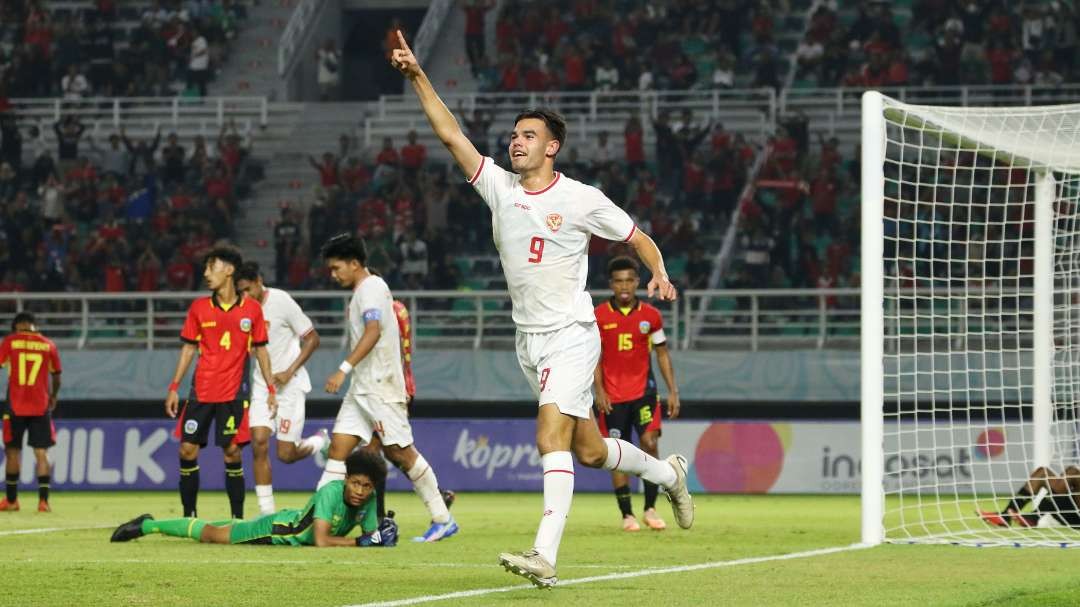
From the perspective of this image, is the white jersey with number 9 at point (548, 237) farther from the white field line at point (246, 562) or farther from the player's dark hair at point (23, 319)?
the player's dark hair at point (23, 319)

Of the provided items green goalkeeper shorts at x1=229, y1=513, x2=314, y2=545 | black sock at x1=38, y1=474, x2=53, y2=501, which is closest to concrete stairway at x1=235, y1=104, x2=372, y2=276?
black sock at x1=38, y1=474, x2=53, y2=501

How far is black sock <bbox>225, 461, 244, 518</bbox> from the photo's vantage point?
13383 mm

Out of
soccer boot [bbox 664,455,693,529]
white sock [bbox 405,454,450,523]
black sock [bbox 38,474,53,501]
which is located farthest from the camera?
black sock [bbox 38,474,53,501]

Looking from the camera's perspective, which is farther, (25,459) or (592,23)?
(592,23)

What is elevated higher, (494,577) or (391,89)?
(391,89)

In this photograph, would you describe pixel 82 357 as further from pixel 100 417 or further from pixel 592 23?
pixel 592 23

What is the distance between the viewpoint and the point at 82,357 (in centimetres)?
2458

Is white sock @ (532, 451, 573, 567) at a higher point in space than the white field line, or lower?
higher

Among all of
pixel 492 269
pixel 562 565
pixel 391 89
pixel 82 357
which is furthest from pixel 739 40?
pixel 562 565

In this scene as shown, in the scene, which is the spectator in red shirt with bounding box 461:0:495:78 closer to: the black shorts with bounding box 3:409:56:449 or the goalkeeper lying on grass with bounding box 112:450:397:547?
the black shorts with bounding box 3:409:56:449

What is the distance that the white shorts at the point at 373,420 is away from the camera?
12203 mm

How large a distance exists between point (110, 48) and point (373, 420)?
75.4ft

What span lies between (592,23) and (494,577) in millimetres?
23845

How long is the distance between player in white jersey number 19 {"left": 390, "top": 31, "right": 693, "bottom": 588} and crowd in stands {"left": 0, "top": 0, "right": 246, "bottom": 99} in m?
25.4
